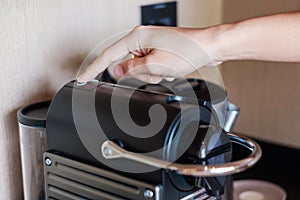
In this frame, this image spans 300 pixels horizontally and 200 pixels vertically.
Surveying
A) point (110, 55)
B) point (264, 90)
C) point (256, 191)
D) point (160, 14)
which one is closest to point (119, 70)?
point (110, 55)

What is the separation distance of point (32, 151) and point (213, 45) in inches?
12.0

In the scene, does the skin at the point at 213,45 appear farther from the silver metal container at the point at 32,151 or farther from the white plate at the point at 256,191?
the white plate at the point at 256,191

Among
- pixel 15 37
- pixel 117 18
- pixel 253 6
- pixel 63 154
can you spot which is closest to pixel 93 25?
pixel 117 18

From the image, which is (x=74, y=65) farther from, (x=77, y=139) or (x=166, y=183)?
(x=166, y=183)

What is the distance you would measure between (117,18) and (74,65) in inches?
5.0

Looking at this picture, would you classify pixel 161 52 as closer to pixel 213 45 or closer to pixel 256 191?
pixel 213 45

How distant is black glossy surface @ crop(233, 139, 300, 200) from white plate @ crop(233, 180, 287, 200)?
0.14 m

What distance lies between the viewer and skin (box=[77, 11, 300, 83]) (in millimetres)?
682

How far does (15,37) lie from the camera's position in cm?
77

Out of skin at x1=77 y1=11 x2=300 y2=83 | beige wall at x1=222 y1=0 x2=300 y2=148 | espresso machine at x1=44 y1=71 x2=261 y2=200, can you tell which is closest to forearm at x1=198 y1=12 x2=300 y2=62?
skin at x1=77 y1=11 x2=300 y2=83

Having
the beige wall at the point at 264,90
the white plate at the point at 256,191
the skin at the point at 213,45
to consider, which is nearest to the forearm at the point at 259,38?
the skin at the point at 213,45

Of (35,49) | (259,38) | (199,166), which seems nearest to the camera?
(199,166)

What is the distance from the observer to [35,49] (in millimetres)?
805

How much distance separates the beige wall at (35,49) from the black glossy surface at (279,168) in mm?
643
